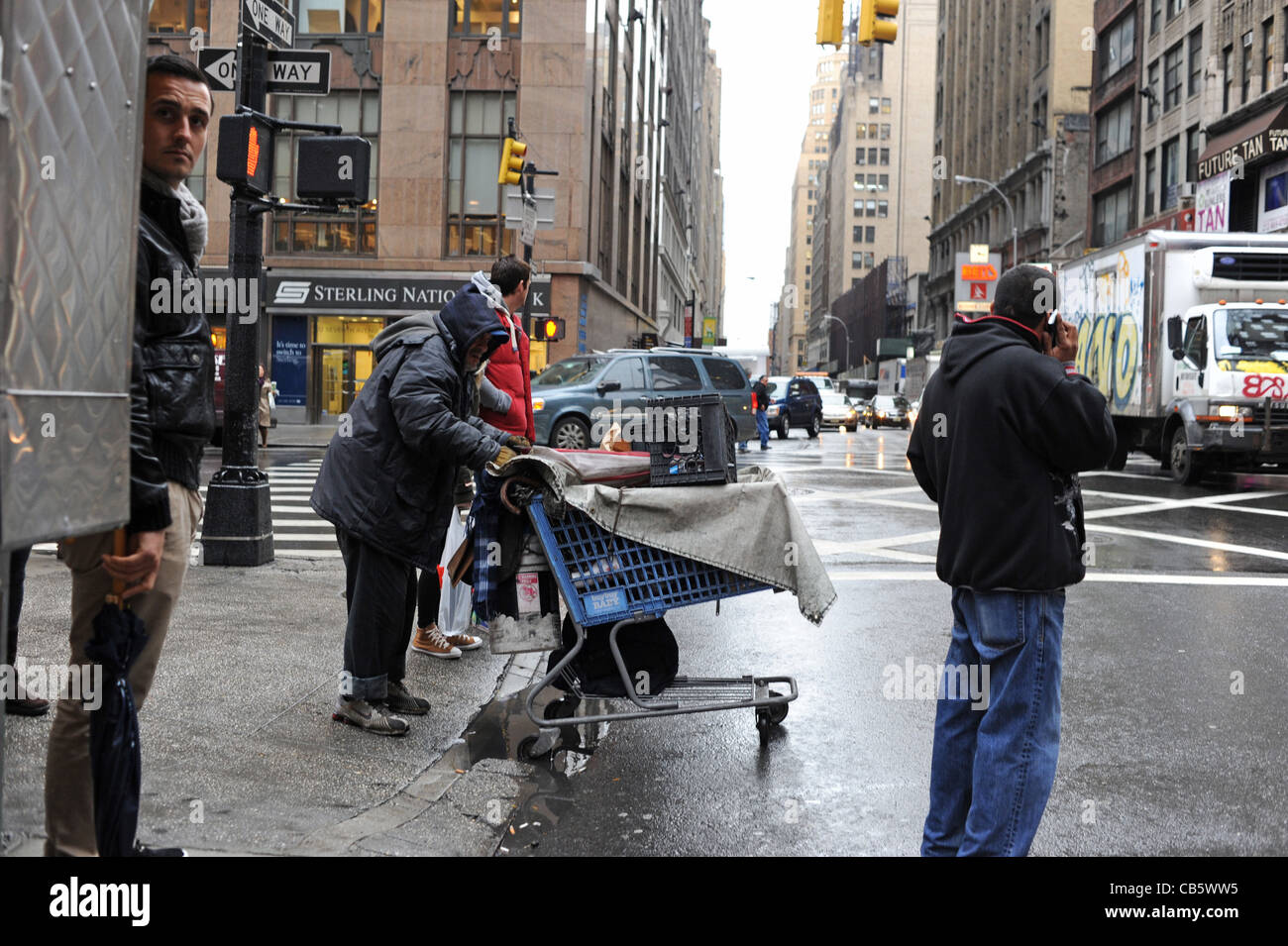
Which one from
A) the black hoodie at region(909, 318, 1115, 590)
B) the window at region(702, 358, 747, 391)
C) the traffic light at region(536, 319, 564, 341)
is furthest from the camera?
the traffic light at region(536, 319, 564, 341)

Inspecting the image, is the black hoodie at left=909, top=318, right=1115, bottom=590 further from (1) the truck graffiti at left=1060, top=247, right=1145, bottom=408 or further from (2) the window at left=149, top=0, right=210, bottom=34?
(2) the window at left=149, top=0, right=210, bottom=34

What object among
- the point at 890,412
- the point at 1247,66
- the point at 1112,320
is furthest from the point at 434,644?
the point at 890,412

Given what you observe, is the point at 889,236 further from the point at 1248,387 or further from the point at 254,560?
the point at 254,560

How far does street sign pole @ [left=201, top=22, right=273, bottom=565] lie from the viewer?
8.89 meters

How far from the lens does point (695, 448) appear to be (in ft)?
15.3

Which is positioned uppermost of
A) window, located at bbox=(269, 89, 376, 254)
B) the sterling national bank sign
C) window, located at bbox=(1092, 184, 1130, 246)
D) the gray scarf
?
window, located at bbox=(1092, 184, 1130, 246)

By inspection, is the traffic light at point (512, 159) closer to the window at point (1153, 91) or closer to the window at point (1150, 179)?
the window at point (1150, 179)

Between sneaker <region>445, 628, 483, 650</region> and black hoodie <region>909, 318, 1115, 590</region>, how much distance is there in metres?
3.80

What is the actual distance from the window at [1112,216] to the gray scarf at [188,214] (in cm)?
5116

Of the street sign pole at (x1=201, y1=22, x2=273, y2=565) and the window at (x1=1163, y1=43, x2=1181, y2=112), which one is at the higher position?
the window at (x1=1163, y1=43, x2=1181, y2=112)

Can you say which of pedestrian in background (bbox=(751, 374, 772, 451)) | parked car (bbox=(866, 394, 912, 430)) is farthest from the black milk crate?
parked car (bbox=(866, 394, 912, 430))

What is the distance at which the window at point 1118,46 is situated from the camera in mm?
49188

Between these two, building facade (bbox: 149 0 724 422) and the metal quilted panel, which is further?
building facade (bbox: 149 0 724 422)
